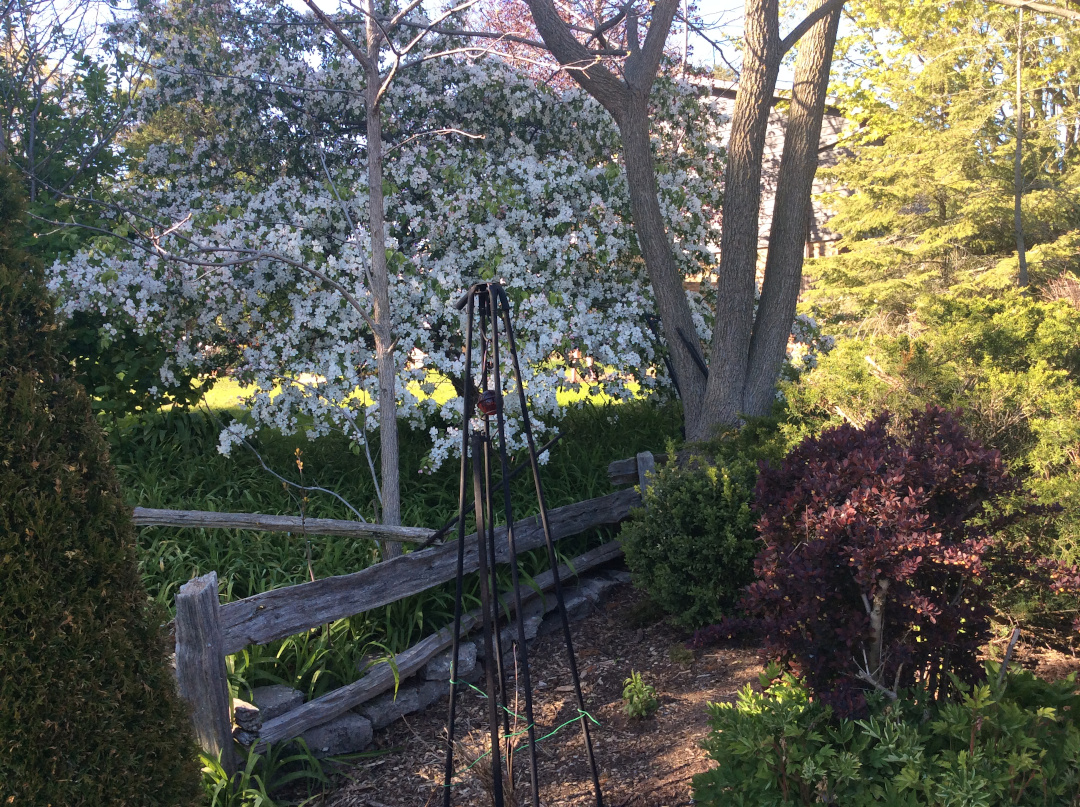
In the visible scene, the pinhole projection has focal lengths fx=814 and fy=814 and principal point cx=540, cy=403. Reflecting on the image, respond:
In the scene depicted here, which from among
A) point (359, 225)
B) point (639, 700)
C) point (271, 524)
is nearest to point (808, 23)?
point (359, 225)

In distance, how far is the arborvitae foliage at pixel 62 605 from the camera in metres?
2.24

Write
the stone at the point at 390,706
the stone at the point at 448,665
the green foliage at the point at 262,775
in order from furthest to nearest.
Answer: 1. the stone at the point at 448,665
2. the stone at the point at 390,706
3. the green foliage at the point at 262,775

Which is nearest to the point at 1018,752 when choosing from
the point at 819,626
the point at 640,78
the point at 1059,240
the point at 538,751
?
the point at 819,626

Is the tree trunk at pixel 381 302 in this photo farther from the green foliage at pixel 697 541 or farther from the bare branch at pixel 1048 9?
the bare branch at pixel 1048 9

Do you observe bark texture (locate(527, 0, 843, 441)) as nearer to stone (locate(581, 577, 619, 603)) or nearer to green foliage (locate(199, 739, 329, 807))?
stone (locate(581, 577, 619, 603))

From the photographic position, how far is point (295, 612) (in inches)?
160

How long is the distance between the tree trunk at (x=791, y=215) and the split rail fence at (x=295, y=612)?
217 centimetres

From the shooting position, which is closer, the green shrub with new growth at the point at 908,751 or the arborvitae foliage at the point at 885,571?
the green shrub with new growth at the point at 908,751

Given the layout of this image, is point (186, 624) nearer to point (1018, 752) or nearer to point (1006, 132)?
point (1018, 752)

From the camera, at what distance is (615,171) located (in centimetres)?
672

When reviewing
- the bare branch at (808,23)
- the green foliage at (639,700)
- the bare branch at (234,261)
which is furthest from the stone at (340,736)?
the bare branch at (808,23)

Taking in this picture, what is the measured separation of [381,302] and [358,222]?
1.62m

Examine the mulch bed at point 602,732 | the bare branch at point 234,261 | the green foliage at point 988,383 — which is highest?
the bare branch at point 234,261

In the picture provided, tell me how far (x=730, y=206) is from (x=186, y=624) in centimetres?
466
